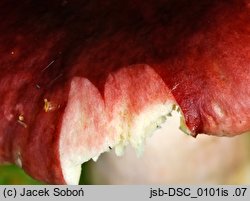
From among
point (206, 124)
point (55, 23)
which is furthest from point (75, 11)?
point (206, 124)

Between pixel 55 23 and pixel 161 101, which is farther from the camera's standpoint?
pixel 55 23

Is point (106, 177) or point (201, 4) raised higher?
point (201, 4)

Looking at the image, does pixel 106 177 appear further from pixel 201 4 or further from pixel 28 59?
pixel 201 4

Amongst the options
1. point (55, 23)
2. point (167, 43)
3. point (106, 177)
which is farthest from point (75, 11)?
point (106, 177)

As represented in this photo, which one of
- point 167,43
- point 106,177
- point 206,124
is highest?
point 167,43

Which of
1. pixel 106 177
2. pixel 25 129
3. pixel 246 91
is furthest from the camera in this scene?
pixel 106 177

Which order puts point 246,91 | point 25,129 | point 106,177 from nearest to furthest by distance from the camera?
1. point 246,91
2. point 25,129
3. point 106,177
